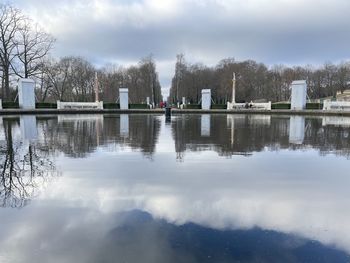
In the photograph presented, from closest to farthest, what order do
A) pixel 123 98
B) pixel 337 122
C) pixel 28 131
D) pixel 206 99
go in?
pixel 28 131 → pixel 337 122 → pixel 123 98 → pixel 206 99

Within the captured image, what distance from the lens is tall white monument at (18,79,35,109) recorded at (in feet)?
115

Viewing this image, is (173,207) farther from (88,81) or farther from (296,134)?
(88,81)

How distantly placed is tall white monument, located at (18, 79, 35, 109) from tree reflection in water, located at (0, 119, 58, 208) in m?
28.1

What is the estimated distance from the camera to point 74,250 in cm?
333

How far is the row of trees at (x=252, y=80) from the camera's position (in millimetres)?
73625

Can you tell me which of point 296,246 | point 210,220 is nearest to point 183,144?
point 210,220

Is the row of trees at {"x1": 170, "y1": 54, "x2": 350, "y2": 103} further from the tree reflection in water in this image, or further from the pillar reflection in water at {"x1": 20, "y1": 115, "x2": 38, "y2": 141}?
the tree reflection in water

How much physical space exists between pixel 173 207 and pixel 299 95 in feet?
119

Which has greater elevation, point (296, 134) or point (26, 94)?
point (26, 94)

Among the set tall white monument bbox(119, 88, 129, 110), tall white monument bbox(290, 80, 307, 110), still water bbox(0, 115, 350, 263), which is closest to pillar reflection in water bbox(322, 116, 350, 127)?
still water bbox(0, 115, 350, 263)

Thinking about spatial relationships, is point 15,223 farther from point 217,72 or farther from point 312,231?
point 217,72

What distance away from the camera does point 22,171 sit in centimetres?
653

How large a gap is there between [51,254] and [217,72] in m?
77.5

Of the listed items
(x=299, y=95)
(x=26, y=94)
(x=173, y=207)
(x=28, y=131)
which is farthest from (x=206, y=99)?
(x=173, y=207)
